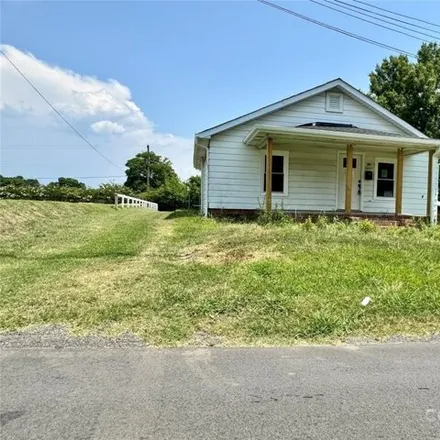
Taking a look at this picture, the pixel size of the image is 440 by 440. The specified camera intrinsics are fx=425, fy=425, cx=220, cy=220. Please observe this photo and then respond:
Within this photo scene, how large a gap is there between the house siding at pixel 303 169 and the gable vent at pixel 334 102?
0.47 feet

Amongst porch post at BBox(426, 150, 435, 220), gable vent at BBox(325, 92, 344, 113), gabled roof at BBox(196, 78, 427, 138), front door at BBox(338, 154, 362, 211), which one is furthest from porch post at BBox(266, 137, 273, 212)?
porch post at BBox(426, 150, 435, 220)

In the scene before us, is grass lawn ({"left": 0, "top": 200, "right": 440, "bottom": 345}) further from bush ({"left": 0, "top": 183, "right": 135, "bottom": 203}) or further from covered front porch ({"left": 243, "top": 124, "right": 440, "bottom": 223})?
bush ({"left": 0, "top": 183, "right": 135, "bottom": 203})

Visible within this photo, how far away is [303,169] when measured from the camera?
1479 centimetres

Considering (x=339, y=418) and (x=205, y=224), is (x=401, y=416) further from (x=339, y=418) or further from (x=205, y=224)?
(x=205, y=224)

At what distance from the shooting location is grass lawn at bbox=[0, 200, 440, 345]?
436cm

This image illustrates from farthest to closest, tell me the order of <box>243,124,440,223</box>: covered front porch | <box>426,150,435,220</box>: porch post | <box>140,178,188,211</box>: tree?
<box>140,178,188,211</box>: tree → <box>426,150,435,220</box>: porch post → <box>243,124,440,223</box>: covered front porch

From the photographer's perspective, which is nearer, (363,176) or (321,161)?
(321,161)

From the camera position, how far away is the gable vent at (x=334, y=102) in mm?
15266

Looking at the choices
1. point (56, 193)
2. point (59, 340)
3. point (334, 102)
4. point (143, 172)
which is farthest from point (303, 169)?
point (143, 172)

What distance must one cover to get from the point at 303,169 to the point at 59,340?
12.0 meters

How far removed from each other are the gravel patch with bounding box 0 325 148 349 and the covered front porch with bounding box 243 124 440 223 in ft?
32.6

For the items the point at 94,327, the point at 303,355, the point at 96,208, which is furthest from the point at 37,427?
the point at 96,208

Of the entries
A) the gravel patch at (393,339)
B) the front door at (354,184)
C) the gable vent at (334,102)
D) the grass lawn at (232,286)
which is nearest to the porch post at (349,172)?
the front door at (354,184)

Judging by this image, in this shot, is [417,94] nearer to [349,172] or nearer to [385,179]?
[385,179]
